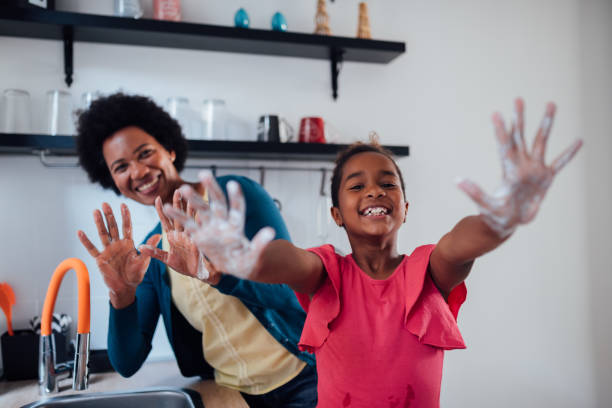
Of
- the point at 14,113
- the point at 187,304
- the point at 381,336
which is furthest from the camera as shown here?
the point at 14,113

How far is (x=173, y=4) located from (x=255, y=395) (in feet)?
4.43

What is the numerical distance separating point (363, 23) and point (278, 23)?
36 centimetres

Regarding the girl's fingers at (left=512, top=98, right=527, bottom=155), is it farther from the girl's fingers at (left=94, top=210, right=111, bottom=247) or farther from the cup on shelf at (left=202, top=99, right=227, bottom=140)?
the cup on shelf at (left=202, top=99, right=227, bottom=140)

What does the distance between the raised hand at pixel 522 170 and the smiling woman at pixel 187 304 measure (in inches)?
23.3

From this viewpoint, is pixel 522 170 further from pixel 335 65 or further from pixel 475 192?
Answer: pixel 335 65

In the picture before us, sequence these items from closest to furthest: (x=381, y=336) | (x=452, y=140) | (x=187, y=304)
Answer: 1. (x=381, y=336)
2. (x=187, y=304)
3. (x=452, y=140)

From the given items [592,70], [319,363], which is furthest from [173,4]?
[592,70]

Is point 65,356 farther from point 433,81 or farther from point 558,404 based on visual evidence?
point 558,404

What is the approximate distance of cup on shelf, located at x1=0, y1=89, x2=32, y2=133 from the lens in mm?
1494

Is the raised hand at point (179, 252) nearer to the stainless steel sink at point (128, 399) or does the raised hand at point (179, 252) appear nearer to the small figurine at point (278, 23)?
the stainless steel sink at point (128, 399)

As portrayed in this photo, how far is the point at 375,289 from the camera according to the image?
2.60ft

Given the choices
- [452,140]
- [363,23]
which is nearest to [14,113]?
[363,23]

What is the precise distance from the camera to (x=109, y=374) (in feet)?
4.73

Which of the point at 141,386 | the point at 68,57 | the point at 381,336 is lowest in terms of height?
the point at 141,386
